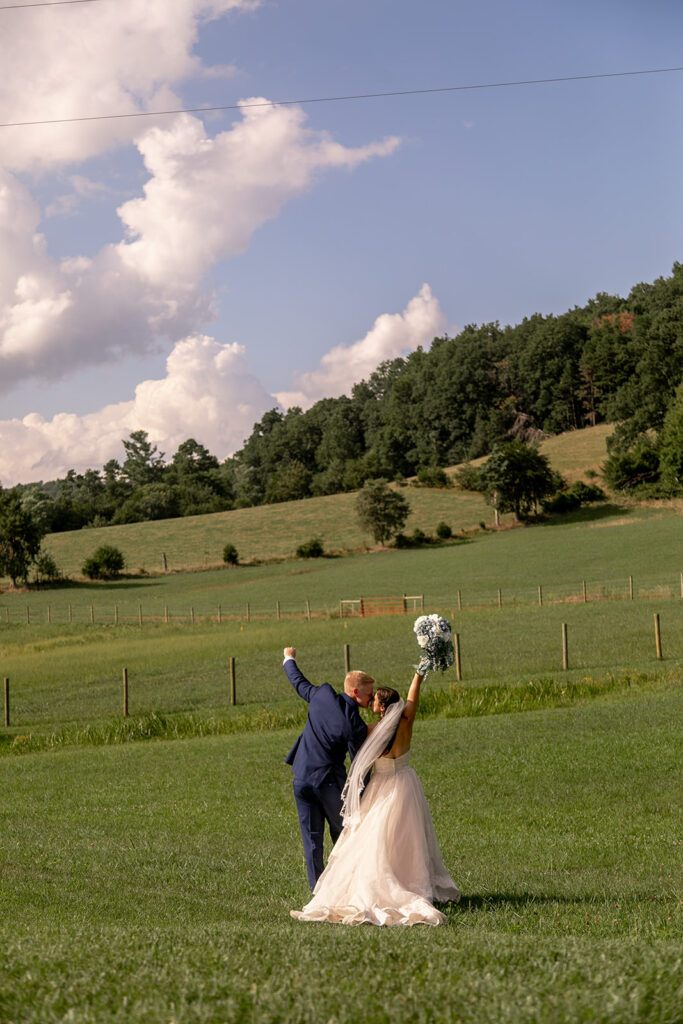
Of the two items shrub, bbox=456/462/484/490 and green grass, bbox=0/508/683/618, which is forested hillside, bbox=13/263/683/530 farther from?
green grass, bbox=0/508/683/618

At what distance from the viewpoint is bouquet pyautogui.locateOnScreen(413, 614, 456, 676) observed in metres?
9.36

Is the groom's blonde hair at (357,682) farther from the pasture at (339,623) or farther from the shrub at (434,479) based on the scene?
the shrub at (434,479)

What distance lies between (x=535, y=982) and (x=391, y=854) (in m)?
3.08

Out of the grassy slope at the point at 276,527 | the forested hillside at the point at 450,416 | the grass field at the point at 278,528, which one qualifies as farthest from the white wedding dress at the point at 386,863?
the forested hillside at the point at 450,416

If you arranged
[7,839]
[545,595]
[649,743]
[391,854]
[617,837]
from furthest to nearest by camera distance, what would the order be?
[545,595], [649,743], [7,839], [617,837], [391,854]

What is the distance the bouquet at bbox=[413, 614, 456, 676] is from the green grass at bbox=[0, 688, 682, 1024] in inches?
89.5

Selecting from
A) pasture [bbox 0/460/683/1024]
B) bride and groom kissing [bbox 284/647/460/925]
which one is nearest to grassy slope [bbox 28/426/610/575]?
pasture [bbox 0/460/683/1024]

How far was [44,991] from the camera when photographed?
5820 mm

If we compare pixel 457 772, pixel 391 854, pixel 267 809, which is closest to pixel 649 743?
pixel 457 772

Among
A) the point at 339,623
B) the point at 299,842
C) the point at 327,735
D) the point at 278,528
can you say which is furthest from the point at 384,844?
the point at 278,528

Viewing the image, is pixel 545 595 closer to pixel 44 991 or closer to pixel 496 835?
pixel 496 835

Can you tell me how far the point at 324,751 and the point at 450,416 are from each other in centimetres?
15438

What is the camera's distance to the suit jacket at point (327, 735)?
29.9 feet

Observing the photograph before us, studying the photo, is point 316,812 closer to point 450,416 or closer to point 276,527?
point 276,527
